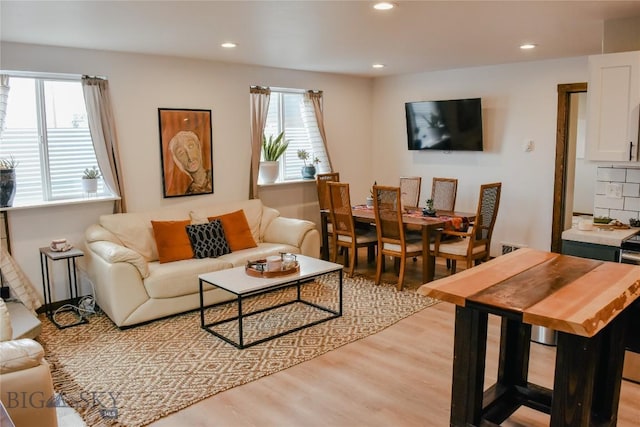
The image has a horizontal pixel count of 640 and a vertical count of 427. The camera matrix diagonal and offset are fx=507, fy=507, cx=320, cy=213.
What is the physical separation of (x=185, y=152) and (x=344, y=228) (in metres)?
1.98

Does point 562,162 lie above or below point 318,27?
below

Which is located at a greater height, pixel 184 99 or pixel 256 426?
pixel 184 99

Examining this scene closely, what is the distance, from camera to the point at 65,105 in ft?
15.7

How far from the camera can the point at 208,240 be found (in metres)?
5.09

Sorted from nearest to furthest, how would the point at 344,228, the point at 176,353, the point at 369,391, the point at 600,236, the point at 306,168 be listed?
the point at 369,391, the point at 600,236, the point at 176,353, the point at 344,228, the point at 306,168

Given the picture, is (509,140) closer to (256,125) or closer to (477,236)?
(477,236)

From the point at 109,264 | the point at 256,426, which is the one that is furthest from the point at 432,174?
the point at 256,426

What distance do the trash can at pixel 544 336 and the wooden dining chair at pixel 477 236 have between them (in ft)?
4.25

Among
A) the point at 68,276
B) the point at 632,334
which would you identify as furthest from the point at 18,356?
the point at 632,334

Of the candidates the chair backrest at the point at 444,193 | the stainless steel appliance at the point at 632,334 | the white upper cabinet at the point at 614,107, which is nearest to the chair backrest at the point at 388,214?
the chair backrest at the point at 444,193

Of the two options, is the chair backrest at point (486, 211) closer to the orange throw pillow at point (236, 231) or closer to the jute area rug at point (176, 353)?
the jute area rug at point (176, 353)

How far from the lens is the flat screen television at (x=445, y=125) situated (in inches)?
251

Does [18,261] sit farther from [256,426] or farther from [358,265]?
[358,265]

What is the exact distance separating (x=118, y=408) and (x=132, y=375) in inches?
16.9
